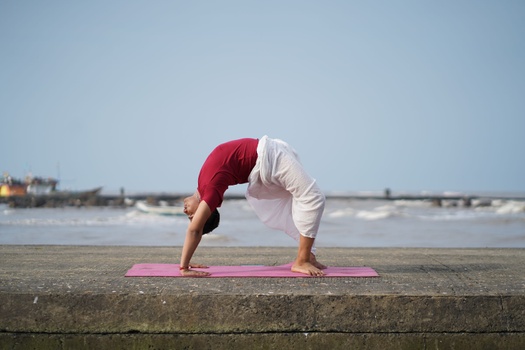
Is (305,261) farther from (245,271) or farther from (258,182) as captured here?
(258,182)

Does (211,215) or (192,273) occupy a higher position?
(211,215)

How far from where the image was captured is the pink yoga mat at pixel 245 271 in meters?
3.54

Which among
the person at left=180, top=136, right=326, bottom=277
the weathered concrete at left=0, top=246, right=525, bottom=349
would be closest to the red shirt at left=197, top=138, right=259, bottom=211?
the person at left=180, top=136, right=326, bottom=277

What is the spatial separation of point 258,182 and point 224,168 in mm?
282

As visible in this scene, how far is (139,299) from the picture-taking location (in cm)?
296

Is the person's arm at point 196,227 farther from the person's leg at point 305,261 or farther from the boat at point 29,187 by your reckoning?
the boat at point 29,187

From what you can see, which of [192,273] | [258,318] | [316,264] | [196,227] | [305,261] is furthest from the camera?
[316,264]

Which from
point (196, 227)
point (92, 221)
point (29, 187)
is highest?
point (196, 227)

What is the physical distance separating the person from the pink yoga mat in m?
0.11

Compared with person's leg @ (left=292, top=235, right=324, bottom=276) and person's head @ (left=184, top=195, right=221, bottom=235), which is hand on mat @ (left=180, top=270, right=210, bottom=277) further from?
person's leg @ (left=292, top=235, right=324, bottom=276)

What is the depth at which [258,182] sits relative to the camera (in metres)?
3.91

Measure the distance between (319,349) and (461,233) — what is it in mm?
10872

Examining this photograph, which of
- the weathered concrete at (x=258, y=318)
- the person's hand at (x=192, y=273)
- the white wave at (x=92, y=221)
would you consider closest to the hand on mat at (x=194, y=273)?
the person's hand at (x=192, y=273)

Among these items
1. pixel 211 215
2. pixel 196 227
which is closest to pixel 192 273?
pixel 196 227
